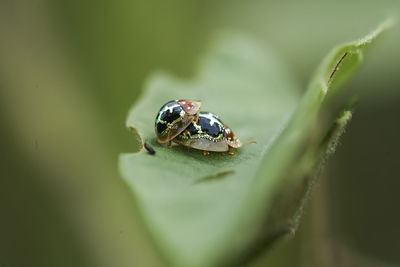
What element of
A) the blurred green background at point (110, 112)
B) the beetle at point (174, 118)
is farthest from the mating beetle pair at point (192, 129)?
the blurred green background at point (110, 112)

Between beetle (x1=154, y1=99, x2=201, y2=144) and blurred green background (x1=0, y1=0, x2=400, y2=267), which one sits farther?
blurred green background (x1=0, y1=0, x2=400, y2=267)

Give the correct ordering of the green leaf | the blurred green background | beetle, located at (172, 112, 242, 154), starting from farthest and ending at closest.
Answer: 1. the blurred green background
2. beetle, located at (172, 112, 242, 154)
3. the green leaf

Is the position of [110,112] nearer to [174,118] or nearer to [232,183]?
[174,118]

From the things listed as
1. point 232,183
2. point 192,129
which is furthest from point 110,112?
point 232,183

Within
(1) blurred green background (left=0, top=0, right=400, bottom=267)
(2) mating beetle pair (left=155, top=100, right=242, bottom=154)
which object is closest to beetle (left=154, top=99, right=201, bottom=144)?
(2) mating beetle pair (left=155, top=100, right=242, bottom=154)

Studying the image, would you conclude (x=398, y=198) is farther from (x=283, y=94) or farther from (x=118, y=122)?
(x=118, y=122)

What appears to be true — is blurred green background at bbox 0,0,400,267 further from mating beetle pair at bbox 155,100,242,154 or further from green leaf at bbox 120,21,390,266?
green leaf at bbox 120,21,390,266

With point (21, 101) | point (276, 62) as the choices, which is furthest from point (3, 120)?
point (276, 62)
